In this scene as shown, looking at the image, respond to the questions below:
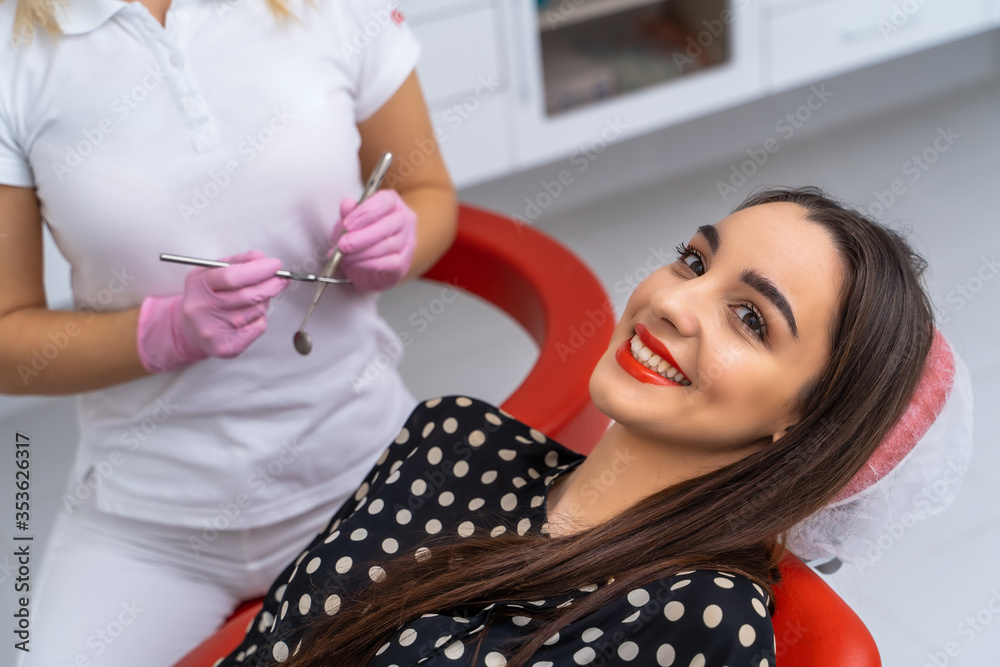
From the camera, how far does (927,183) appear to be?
264cm

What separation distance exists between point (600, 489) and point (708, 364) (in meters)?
0.18

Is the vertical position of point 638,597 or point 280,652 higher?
point 638,597

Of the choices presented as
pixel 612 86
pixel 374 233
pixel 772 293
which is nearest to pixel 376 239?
pixel 374 233

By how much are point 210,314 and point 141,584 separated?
1.10 feet

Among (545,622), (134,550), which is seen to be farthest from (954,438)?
(134,550)

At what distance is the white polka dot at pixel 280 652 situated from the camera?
0.89 m

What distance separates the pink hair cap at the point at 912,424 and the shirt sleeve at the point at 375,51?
695 millimetres

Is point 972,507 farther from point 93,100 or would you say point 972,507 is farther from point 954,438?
point 93,100

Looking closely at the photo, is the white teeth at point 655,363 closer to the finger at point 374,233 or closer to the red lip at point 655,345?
the red lip at point 655,345

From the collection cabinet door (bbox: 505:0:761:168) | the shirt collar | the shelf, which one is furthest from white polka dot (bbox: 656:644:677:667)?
the shelf

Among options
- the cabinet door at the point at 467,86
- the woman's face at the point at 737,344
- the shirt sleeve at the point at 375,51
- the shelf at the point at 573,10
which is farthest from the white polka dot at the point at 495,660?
the shelf at the point at 573,10

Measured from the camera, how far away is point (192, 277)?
1.01m

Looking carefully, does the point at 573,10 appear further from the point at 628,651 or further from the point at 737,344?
the point at 628,651

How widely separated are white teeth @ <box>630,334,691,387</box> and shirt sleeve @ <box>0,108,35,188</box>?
26.5 inches
